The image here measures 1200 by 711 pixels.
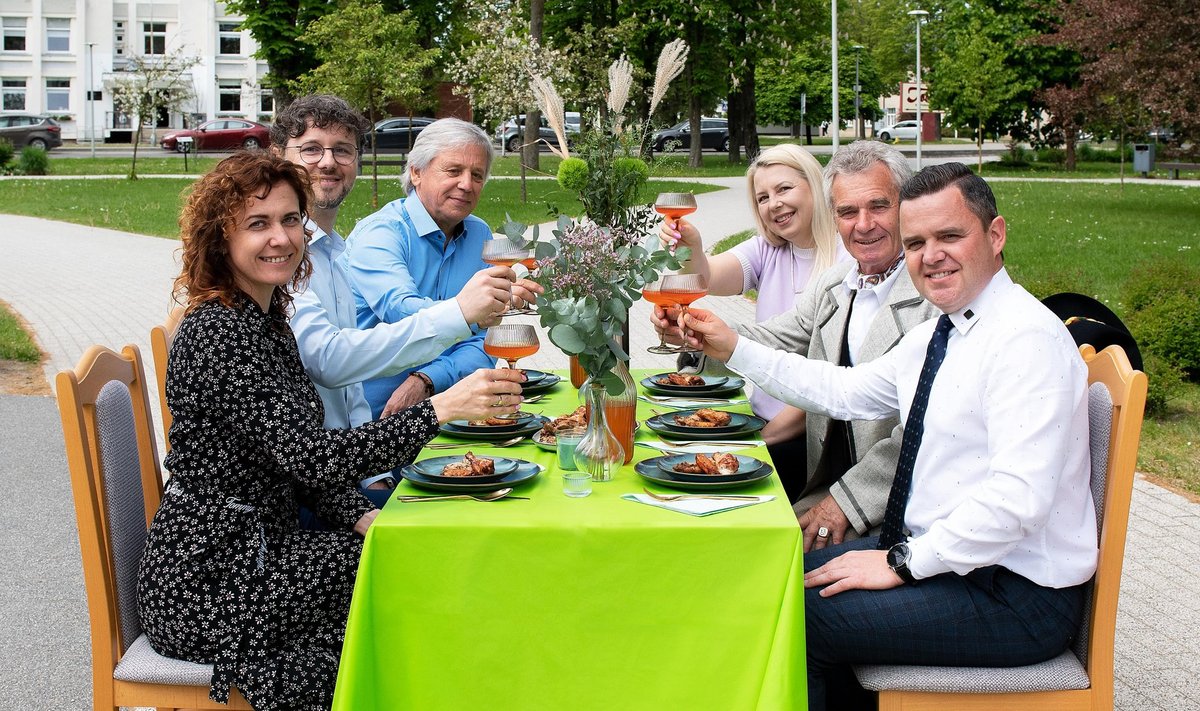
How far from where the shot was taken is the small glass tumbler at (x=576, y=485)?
3.01m

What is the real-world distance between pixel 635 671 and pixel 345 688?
2.14 ft

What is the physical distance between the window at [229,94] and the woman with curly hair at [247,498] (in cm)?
6143

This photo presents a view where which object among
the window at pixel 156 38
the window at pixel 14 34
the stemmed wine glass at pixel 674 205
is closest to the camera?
the stemmed wine glass at pixel 674 205

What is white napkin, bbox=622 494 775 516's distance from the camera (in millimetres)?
2838

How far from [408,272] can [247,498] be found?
2.13 m

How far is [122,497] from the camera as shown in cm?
313

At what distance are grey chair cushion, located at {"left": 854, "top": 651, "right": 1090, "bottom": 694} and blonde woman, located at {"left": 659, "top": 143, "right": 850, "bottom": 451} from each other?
168 centimetres

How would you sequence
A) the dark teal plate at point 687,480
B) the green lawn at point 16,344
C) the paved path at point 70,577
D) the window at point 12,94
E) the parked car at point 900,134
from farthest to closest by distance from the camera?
the window at point 12,94 < the parked car at point 900,134 < the green lawn at point 16,344 < the paved path at point 70,577 < the dark teal plate at point 687,480

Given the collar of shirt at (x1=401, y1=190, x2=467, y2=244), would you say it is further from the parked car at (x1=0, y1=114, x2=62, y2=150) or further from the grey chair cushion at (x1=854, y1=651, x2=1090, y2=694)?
the parked car at (x1=0, y1=114, x2=62, y2=150)

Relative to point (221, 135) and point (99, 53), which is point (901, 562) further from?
point (99, 53)

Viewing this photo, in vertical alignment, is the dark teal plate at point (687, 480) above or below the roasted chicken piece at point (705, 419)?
below

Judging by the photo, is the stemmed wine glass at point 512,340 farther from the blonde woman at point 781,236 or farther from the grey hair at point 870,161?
the blonde woman at point 781,236

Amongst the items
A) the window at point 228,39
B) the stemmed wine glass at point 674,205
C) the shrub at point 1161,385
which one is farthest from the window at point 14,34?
the stemmed wine glass at point 674,205

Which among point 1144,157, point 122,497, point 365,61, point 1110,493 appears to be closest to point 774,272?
point 1110,493
